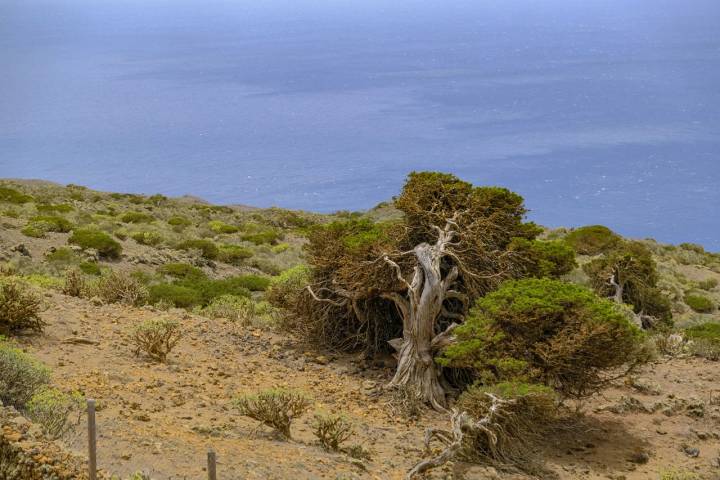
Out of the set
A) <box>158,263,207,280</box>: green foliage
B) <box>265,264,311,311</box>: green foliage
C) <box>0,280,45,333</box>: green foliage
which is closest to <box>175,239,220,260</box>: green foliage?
<box>158,263,207,280</box>: green foliage

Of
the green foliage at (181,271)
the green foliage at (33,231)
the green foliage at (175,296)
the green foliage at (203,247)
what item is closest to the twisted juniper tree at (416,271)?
the green foliage at (175,296)

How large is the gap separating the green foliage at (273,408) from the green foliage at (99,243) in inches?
544

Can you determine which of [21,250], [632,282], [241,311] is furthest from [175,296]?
[632,282]

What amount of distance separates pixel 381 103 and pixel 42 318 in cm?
13273

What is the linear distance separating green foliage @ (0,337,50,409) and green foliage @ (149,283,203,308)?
292 inches

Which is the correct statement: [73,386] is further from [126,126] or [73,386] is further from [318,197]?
[126,126]

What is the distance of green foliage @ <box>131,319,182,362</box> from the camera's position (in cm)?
1228

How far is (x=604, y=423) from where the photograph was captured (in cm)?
1189

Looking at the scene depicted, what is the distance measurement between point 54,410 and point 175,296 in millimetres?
9186

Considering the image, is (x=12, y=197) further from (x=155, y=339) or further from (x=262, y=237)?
(x=155, y=339)

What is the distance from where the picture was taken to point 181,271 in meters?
21.9

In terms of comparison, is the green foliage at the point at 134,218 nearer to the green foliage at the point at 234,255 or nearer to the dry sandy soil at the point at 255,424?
the green foliage at the point at 234,255

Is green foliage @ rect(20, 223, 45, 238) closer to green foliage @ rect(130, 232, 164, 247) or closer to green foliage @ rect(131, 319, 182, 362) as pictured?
green foliage @ rect(130, 232, 164, 247)

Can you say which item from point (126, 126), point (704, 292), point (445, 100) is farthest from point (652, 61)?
point (704, 292)
